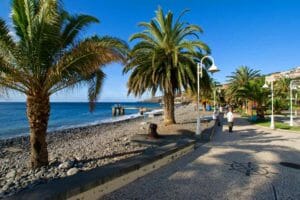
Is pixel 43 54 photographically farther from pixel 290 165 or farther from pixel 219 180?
pixel 290 165

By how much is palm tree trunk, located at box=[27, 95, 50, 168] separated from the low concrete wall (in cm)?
336

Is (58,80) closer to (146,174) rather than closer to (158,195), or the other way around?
(146,174)

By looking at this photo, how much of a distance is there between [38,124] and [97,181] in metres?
4.14

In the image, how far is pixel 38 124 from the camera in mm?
7238

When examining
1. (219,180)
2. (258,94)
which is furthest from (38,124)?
(258,94)

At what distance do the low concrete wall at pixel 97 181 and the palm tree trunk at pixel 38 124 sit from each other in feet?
11.0

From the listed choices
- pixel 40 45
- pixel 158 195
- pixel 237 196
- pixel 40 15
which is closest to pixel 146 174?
pixel 158 195

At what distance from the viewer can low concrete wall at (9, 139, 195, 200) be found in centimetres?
329

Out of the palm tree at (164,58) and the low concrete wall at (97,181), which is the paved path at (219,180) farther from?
the palm tree at (164,58)

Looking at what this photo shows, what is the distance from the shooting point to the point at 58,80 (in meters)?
7.31

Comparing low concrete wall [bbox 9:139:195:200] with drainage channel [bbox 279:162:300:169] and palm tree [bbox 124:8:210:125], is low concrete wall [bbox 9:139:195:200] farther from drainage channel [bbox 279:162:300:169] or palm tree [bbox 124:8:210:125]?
palm tree [bbox 124:8:210:125]

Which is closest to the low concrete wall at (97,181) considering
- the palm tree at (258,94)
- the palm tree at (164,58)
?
the palm tree at (164,58)

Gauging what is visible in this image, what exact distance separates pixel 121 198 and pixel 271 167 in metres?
4.36

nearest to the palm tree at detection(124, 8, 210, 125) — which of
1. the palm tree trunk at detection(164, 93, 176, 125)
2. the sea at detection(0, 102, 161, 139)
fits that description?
the palm tree trunk at detection(164, 93, 176, 125)
